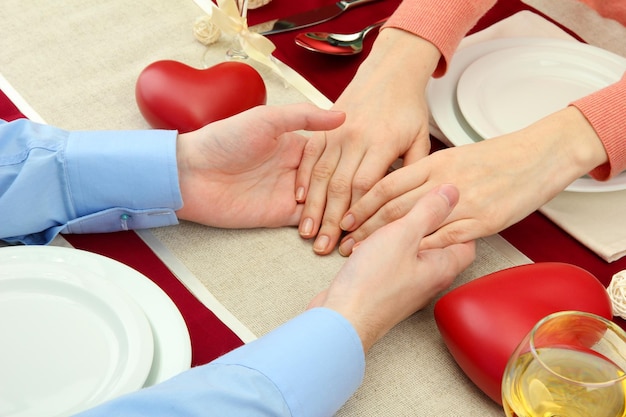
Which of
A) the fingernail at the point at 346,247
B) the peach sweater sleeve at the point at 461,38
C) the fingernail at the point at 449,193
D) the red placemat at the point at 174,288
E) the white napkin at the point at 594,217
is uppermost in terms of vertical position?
the peach sweater sleeve at the point at 461,38

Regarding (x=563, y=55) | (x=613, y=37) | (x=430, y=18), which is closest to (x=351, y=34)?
(x=430, y=18)

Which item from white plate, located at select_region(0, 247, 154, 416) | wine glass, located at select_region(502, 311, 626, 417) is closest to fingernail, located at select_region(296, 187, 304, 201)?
white plate, located at select_region(0, 247, 154, 416)

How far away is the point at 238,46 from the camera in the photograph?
1.14m

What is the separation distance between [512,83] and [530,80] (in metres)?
0.03

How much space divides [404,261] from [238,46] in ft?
1.61

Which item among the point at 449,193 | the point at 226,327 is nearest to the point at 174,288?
the point at 226,327

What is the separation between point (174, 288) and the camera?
2.75ft

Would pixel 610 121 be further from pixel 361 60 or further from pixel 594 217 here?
pixel 361 60

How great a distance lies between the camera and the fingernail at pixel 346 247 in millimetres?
888

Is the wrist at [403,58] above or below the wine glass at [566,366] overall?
below

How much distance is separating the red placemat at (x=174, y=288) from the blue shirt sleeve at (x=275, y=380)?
9cm

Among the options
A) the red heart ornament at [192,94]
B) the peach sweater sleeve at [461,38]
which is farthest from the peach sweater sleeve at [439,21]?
the red heart ornament at [192,94]

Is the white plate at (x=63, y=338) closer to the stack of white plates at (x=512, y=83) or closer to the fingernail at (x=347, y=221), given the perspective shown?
the fingernail at (x=347, y=221)

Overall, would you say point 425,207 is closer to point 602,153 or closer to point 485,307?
point 485,307
